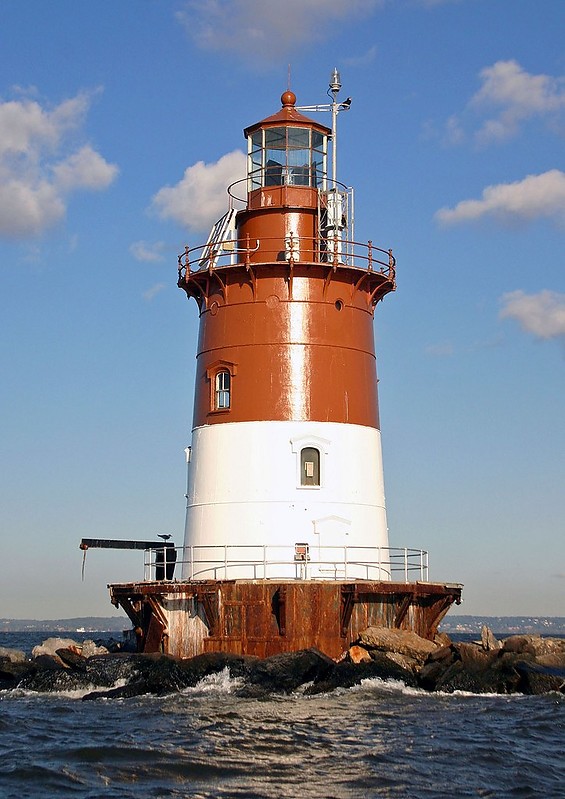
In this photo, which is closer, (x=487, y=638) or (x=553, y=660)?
(x=553, y=660)

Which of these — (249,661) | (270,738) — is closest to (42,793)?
(270,738)

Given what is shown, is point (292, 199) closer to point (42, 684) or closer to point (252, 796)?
point (42, 684)

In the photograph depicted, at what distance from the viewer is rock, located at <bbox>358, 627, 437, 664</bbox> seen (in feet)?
75.2

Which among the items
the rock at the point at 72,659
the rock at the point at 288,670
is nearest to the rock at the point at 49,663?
the rock at the point at 72,659

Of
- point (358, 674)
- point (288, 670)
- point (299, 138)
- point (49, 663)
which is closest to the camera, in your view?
point (288, 670)

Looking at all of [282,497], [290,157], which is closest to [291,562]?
[282,497]

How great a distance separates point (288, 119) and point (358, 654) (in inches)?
506

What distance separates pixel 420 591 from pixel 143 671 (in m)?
6.10

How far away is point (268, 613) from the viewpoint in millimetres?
22875

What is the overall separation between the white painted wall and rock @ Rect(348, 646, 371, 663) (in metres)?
2.30

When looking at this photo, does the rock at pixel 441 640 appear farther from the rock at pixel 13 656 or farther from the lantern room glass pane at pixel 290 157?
the lantern room glass pane at pixel 290 157

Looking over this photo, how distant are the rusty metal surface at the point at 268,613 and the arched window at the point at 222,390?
14.9ft

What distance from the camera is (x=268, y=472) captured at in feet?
83.5

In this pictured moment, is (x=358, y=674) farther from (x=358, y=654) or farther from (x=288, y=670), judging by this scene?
(x=288, y=670)
